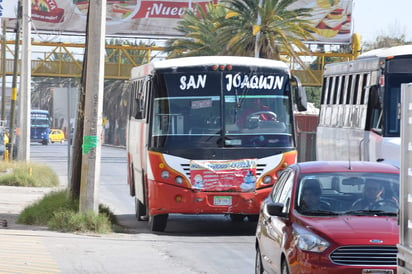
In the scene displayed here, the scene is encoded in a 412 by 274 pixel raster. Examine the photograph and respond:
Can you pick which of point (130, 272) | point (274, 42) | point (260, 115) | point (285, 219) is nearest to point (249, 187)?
point (260, 115)

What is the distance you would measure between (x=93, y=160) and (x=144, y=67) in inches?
110

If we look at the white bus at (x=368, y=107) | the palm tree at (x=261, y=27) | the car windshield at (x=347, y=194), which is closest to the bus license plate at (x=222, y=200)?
the white bus at (x=368, y=107)

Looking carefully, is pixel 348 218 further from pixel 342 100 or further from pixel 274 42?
pixel 274 42

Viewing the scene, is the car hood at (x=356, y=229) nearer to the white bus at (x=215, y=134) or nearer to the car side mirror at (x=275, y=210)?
the car side mirror at (x=275, y=210)

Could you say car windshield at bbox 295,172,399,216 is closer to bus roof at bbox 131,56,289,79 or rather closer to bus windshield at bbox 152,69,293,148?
bus windshield at bbox 152,69,293,148

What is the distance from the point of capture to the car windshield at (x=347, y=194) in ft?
36.4

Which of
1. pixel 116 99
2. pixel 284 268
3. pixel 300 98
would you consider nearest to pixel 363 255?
pixel 284 268

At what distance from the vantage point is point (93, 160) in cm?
1920

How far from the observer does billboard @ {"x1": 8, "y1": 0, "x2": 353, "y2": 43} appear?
235ft

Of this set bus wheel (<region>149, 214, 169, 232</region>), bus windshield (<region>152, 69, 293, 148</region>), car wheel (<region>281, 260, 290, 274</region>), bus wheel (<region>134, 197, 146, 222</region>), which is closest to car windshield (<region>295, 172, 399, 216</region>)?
car wheel (<region>281, 260, 290, 274</region>)

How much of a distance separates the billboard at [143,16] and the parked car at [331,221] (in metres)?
59.5

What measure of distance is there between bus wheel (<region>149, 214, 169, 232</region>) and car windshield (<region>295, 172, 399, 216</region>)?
26.4 ft

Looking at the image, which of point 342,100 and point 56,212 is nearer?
point 56,212

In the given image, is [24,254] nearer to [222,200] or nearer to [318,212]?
[222,200]
